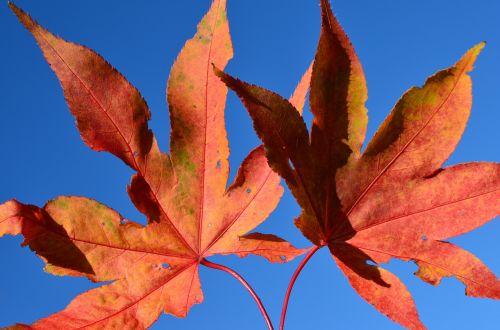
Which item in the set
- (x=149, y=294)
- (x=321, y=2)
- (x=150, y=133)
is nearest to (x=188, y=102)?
(x=150, y=133)

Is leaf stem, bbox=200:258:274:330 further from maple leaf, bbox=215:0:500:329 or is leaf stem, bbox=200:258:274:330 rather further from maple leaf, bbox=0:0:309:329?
maple leaf, bbox=215:0:500:329

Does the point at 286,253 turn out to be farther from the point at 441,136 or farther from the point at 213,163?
the point at 441,136

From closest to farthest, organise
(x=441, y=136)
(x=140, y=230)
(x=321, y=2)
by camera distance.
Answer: (x=321, y=2) < (x=441, y=136) < (x=140, y=230)

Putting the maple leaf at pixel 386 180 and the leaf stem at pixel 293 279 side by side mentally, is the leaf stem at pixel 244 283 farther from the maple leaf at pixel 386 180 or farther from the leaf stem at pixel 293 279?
the maple leaf at pixel 386 180

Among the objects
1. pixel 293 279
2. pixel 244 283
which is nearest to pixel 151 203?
pixel 244 283

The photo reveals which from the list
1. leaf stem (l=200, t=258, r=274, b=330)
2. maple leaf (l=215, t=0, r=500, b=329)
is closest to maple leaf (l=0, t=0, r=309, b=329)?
leaf stem (l=200, t=258, r=274, b=330)

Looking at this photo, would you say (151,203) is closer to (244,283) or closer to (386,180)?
(244,283)
